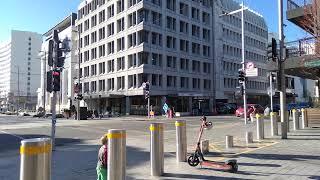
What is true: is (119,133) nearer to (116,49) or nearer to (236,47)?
(116,49)

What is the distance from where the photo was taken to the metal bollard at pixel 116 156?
7391mm

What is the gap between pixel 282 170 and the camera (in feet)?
31.9

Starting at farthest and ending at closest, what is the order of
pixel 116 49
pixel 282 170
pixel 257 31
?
pixel 257 31 < pixel 116 49 < pixel 282 170

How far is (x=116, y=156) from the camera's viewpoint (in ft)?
24.3

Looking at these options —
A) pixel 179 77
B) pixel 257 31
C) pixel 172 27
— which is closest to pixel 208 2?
pixel 172 27

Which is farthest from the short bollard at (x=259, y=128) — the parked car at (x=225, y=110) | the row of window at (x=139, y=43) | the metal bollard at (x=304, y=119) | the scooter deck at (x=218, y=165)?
the parked car at (x=225, y=110)

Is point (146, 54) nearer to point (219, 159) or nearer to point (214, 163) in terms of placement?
point (219, 159)

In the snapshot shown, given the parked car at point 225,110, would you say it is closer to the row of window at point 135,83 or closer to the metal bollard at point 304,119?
the row of window at point 135,83

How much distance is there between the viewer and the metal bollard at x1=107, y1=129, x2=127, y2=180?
739 centimetres

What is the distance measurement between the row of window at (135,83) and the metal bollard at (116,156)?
5730 centimetres

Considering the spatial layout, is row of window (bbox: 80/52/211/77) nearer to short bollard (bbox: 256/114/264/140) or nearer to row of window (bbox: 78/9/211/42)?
row of window (bbox: 78/9/211/42)

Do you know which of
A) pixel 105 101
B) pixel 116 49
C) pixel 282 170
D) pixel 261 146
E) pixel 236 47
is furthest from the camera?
pixel 236 47

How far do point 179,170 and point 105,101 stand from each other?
221ft

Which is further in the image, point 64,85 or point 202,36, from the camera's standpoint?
point 64,85
